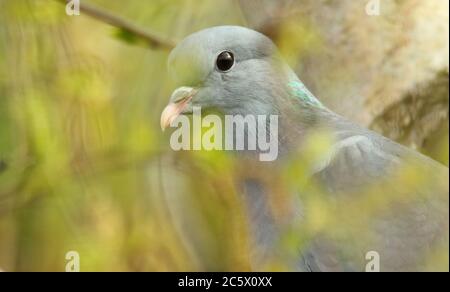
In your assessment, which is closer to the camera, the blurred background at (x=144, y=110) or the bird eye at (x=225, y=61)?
the bird eye at (x=225, y=61)

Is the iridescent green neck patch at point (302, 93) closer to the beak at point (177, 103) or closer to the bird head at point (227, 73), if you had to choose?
the bird head at point (227, 73)

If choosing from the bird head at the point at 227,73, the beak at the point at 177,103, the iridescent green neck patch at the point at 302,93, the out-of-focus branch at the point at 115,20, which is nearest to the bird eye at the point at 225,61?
the bird head at the point at 227,73

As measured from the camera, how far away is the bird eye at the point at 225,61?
2.71 meters

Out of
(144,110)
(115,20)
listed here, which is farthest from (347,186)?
(144,110)

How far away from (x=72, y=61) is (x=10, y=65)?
0.27 metres

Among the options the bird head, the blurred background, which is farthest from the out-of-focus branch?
the bird head

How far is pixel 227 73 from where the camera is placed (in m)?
2.76

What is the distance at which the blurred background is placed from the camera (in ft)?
9.95

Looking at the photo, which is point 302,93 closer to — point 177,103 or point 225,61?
point 225,61

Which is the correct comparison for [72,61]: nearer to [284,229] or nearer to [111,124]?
[111,124]

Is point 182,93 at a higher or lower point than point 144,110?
lower

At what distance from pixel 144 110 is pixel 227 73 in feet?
2.87

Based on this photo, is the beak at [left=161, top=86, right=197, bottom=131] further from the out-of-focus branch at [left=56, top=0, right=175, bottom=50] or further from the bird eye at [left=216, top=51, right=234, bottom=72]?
the out-of-focus branch at [left=56, top=0, right=175, bottom=50]

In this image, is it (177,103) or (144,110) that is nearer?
(177,103)
